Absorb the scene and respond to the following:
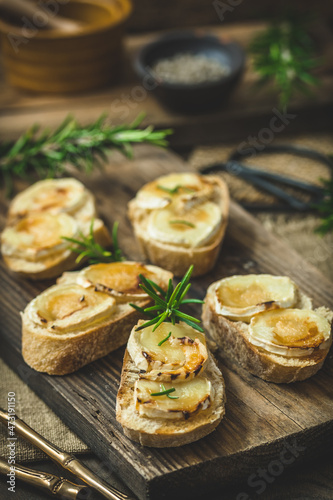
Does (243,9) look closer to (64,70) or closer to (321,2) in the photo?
(321,2)

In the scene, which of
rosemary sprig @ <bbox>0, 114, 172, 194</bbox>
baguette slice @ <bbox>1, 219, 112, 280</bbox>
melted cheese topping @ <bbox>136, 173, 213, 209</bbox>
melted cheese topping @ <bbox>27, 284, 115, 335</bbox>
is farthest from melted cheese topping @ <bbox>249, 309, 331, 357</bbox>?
rosemary sprig @ <bbox>0, 114, 172, 194</bbox>

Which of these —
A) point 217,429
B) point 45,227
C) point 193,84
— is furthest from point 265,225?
point 217,429

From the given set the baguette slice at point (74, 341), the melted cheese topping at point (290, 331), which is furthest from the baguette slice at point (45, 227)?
the melted cheese topping at point (290, 331)

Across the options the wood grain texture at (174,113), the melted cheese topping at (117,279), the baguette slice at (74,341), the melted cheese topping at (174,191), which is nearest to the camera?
the baguette slice at (74,341)

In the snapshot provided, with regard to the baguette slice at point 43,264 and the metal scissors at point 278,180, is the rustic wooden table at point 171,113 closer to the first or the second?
the metal scissors at point 278,180

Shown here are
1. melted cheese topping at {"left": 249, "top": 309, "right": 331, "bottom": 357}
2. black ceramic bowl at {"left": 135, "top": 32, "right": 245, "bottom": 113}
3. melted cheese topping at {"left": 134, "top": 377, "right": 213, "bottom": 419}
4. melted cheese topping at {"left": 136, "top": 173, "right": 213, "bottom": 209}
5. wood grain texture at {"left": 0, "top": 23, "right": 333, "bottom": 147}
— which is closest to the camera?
melted cheese topping at {"left": 134, "top": 377, "right": 213, "bottom": 419}

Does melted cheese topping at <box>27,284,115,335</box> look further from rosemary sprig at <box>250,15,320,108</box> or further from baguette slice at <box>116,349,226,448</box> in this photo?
rosemary sprig at <box>250,15,320,108</box>

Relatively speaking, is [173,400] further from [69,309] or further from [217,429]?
[69,309]
